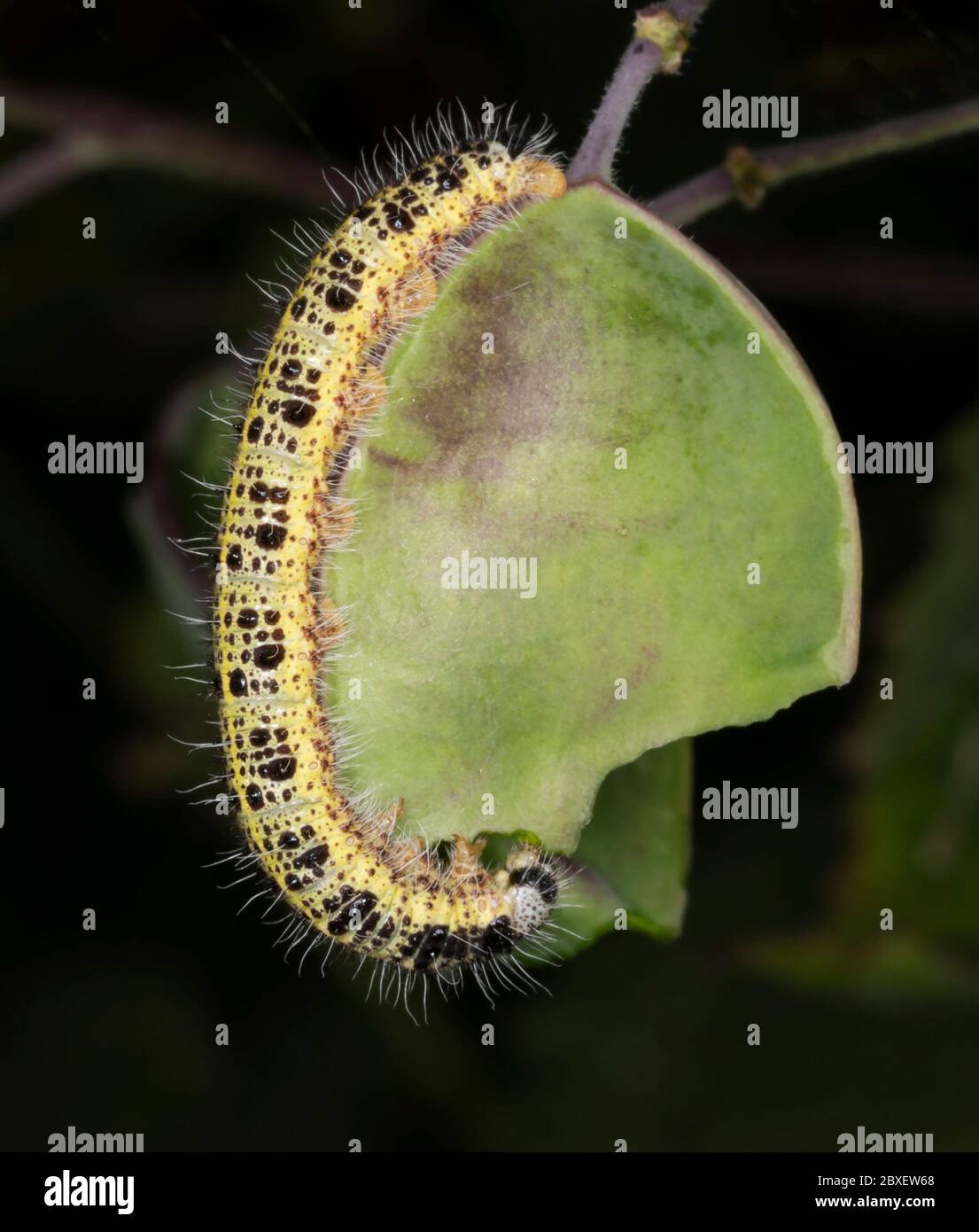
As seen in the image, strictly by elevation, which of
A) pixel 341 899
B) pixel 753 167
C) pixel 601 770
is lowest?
pixel 341 899

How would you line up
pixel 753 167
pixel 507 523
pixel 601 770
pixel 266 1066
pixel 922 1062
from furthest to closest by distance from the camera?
1. pixel 266 1066
2. pixel 922 1062
3. pixel 753 167
4. pixel 601 770
5. pixel 507 523

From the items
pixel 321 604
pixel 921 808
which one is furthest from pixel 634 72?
pixel 921 808

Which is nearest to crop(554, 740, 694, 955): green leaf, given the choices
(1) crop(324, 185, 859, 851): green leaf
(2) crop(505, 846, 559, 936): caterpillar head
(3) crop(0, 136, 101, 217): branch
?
(2) crop(505, 846, 559, 936): caterpillar head

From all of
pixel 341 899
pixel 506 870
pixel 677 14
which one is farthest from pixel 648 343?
pixel 341 899

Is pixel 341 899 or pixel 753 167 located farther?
pixel 341 899

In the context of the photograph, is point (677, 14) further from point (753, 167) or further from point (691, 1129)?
point (691, 1129)

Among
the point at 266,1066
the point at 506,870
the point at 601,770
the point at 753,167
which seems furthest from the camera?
the point at 266,1066

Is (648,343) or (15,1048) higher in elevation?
(648,343)
